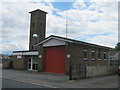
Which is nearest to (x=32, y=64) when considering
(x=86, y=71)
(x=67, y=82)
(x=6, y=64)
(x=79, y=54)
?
(x=6, y=64)

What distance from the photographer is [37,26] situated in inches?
1565

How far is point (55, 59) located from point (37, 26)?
1986cm

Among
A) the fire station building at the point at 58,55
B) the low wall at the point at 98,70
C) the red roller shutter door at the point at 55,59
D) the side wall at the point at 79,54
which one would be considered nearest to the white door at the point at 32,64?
the fire station building at the point at 58,55

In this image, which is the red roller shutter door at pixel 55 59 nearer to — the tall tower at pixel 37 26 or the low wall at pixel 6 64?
the low wall at pixel 6 64

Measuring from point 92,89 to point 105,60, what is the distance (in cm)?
1872

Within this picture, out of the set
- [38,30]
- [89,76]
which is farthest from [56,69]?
[38,30]

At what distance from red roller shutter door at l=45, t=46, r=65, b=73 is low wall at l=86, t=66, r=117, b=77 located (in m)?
4.40

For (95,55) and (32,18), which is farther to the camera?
(32,18)

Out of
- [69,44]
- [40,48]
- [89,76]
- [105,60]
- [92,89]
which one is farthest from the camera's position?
[105,60]

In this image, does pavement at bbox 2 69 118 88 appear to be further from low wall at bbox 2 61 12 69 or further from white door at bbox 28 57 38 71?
low wall at bbox 2 61 12 69

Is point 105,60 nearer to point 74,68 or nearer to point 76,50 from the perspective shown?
point 76,50

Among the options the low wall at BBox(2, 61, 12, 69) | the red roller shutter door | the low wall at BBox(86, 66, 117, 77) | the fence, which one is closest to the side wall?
the red roller shutter door

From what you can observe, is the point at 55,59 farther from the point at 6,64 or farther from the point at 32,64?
the point at 6,64

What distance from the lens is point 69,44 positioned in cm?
2008
